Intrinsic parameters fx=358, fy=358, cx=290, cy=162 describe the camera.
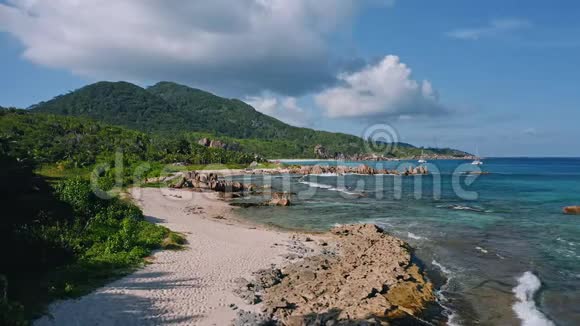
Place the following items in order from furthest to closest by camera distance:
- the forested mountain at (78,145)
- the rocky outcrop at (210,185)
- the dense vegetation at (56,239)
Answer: the forested mountain at (78,145), the rocky outcrop at (210,185), the dense vegetation at (56,239)

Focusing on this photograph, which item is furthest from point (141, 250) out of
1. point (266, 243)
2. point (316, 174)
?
point (316, 174)

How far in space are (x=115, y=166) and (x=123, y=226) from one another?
206 ft

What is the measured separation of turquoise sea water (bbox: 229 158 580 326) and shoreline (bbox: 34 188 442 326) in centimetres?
603

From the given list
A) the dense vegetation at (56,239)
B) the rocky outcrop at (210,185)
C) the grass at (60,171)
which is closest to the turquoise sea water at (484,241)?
the rocky outcrop at (210,185)

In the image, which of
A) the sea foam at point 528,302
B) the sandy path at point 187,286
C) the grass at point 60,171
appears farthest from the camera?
the grass at point 60,171

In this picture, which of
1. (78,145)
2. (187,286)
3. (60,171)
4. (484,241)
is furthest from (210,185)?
(187,286)

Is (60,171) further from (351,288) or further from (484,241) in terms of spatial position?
(484,241)

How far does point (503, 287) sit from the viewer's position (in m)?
20.7

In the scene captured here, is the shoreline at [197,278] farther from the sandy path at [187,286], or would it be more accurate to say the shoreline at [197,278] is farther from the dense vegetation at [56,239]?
the dense vegetation at [56,239]

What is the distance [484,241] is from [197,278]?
2559cm

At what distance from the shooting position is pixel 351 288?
18297 millimetres

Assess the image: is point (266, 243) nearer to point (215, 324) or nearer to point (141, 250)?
point (141, 250)

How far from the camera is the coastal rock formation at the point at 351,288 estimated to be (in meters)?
15.6

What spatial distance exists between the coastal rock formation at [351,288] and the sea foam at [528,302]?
13.2 feet
